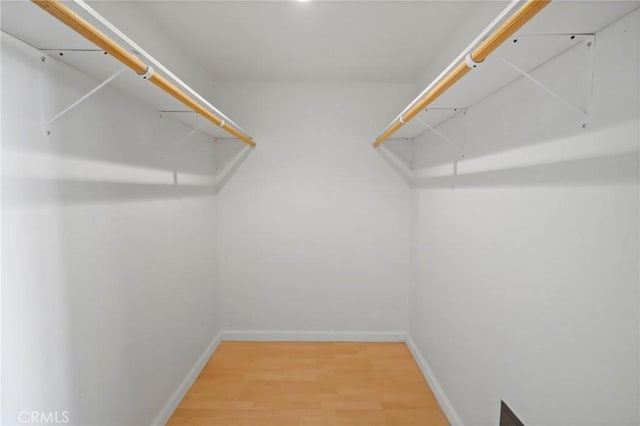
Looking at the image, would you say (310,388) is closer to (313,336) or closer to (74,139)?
(313,336)

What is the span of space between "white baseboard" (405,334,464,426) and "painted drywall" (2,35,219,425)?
181 centimetres

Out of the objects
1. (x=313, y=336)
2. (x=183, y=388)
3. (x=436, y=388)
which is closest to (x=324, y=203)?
(x=313, y=336)

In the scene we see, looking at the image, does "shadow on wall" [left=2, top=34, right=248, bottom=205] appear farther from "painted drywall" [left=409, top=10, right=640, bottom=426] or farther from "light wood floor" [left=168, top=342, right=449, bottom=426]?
"painted drywall" [left=409, top=10, right=640, bottom=426]

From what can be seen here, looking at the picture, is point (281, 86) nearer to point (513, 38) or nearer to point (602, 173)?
point (513, 38)

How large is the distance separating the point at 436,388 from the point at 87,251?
2306mm

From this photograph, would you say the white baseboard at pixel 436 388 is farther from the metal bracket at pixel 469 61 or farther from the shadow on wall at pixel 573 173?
the metal bracket at pixel 469 61

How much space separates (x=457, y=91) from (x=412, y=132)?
119 cm

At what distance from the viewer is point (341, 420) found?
2068 mm

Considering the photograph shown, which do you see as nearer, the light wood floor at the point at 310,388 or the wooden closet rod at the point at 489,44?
the wooden closet rod at the point at 489,44

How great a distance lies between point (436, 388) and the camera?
7.54 feet

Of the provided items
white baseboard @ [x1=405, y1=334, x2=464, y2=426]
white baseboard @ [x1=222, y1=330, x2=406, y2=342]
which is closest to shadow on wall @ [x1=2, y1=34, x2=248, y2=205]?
white baseboard @ [x1=222, y1=330, x2=406, y2=342]

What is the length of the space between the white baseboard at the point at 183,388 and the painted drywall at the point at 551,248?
71.2 inches

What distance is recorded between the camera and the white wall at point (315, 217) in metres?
3.03

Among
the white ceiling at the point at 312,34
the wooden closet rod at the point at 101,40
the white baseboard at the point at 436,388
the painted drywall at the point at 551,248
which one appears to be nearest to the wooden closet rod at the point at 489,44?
the painted drywall at the point at 551,248
